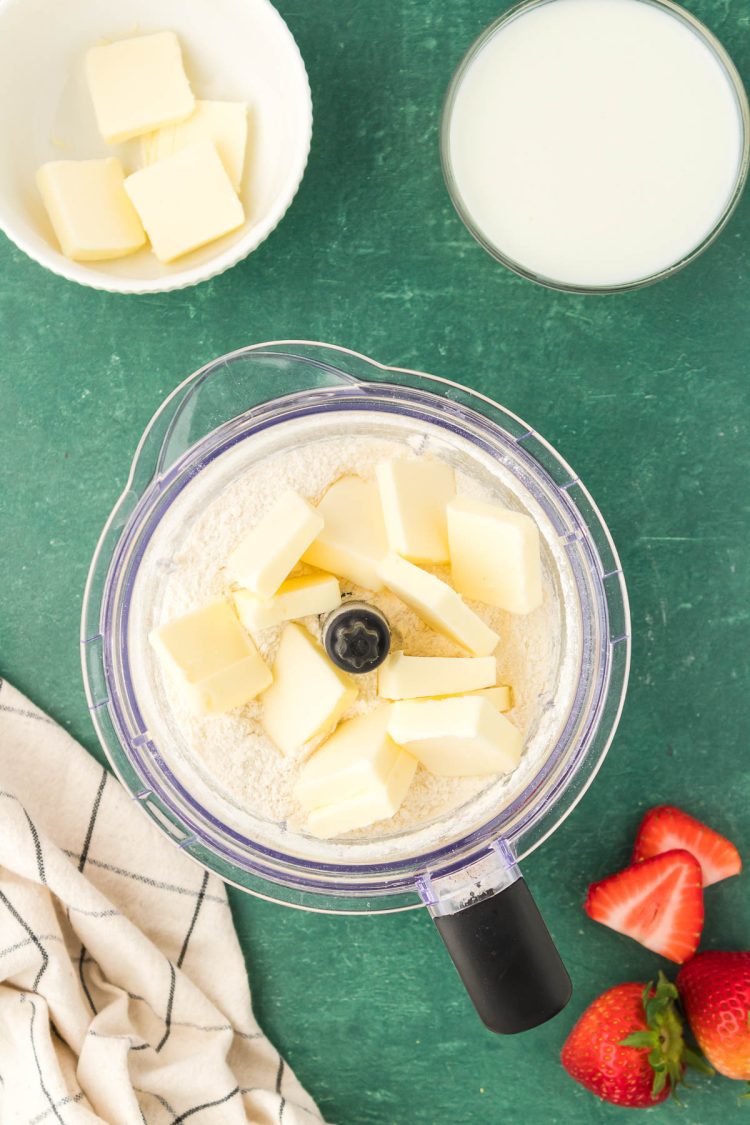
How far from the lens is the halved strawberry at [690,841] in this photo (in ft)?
3.73

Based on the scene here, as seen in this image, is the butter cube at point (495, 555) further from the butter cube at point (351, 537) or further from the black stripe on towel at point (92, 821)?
the black stripe on towel at point (92, 821)

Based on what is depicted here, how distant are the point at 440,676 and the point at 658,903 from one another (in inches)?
16.3

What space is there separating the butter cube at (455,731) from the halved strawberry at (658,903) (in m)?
0.28

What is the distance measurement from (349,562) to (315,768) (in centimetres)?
19

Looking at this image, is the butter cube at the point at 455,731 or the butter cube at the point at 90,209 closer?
the butter cube at the point at 455,731

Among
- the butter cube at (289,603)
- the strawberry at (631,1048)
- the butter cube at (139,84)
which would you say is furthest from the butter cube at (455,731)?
the butter cube at (139,84)

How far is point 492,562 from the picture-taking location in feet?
3.05

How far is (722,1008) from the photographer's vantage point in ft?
3.60

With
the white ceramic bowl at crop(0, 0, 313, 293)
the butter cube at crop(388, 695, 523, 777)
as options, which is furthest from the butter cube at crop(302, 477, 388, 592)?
the white ceramic bowl at crop(0, 0, 313, 293)

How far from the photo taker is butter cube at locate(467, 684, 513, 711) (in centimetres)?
95

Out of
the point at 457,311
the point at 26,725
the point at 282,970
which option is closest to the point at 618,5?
the point at 457,311

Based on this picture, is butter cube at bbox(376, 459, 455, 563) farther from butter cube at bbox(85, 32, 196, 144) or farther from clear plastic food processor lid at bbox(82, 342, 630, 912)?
butter cube at bbox(85, 32, 196, 144)

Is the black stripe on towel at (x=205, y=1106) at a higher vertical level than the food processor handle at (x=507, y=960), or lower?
lower

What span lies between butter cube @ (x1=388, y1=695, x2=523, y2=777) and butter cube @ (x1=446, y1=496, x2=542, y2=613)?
102mm
